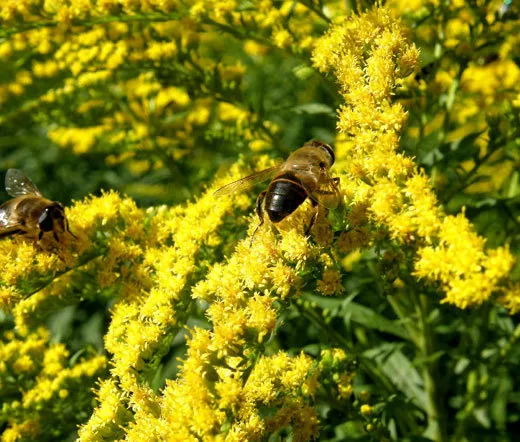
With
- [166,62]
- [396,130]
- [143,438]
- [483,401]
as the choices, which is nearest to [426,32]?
[166,62]

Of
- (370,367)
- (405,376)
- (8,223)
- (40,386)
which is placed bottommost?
(40,386)

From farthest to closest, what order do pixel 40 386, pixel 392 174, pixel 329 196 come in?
pixel 40 386
pixel 329 196
pixel 392 174

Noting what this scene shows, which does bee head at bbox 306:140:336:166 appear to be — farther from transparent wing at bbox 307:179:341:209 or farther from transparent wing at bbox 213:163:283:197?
transparent wing at bbox 307:179:341:209

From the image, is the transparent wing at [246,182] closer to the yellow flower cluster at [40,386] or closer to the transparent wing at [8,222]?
the transparent wing at [8,222]

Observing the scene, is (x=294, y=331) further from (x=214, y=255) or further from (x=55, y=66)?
(x=55, y=66)

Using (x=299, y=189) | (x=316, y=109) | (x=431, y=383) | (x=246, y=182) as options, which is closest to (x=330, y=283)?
(x=299, y=189)

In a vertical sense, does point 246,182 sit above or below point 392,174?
below

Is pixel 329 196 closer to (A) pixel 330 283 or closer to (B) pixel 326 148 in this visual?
(A) pixel 330 283
